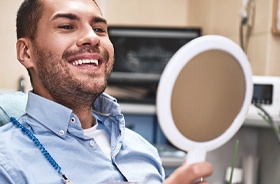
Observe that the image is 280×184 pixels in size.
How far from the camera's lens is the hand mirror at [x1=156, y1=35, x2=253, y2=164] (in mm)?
666

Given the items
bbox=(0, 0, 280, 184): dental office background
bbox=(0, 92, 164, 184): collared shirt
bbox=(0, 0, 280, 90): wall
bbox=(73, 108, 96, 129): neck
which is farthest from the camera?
bbox=(0, 0, 280, 90): wall

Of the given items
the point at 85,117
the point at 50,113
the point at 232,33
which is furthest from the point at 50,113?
the point at 232,33

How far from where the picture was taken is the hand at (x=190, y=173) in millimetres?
642

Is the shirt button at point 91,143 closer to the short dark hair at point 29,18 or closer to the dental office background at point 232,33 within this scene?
the short dark hair at point 29,18

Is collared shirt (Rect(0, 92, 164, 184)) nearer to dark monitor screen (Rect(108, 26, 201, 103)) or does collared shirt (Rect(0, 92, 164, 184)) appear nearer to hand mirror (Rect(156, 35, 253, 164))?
hand mirror (Rect(156, 35, 253, 164))

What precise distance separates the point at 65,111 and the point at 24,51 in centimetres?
22

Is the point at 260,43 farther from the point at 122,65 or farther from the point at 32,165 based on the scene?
the point at 32,165

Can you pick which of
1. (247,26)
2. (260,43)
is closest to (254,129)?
(260,43)

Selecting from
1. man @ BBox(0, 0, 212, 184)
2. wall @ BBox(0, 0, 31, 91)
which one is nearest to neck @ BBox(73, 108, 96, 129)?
man @ BBox(0, 0, 212, 184)

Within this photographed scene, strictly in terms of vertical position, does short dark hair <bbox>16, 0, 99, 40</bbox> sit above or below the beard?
above

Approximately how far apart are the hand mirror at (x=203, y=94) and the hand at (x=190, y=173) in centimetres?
3

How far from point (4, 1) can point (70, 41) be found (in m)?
2.09

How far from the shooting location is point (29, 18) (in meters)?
1.18

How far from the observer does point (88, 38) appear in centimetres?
109
